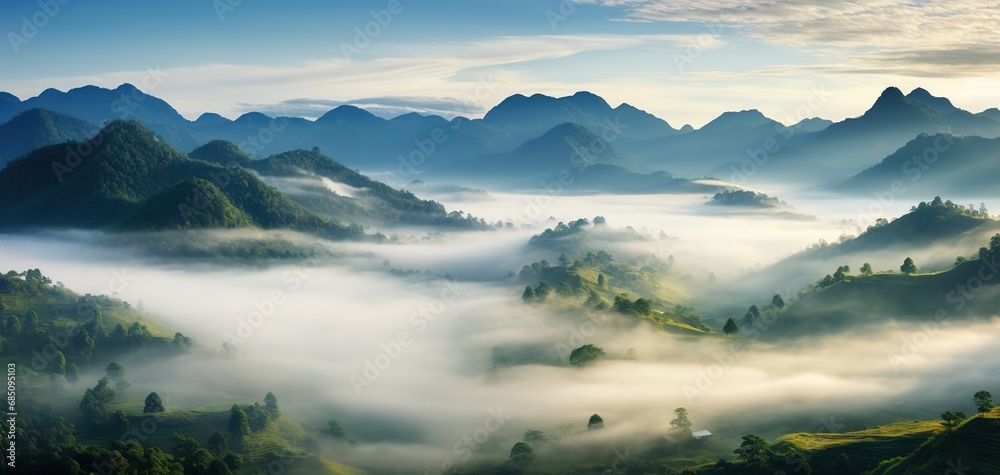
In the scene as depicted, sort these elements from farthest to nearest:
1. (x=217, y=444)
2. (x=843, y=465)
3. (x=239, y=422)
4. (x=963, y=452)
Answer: (x=239, y=422) → (x=217, y=444) → (x=843, y=465) → (x=963, y=452)

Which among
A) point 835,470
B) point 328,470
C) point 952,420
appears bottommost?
point 328,470

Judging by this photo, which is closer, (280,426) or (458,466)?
(458,466)

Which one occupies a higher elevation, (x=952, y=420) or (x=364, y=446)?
(x=952, y=420)

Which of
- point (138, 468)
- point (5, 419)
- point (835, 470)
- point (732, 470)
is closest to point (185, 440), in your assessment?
point (138, 468)

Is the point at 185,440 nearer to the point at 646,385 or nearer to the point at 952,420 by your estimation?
the point at 646,385

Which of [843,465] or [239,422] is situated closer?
[843,465]

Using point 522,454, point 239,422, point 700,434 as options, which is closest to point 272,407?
point 239,422

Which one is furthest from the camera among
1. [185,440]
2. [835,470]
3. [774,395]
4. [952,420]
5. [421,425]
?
[421,425]

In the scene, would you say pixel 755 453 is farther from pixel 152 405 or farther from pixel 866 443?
pixel 152 405
